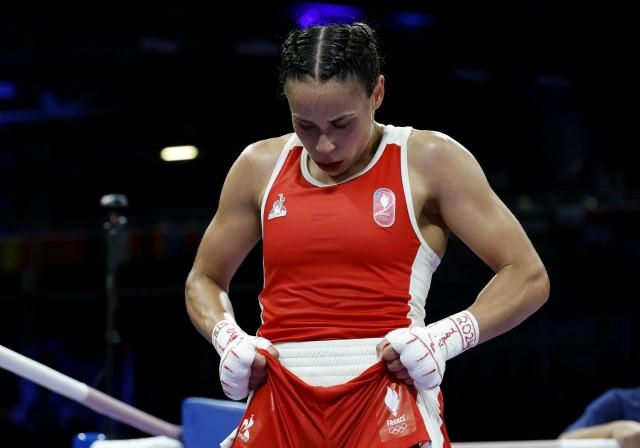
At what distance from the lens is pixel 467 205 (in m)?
1.57

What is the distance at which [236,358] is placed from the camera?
1.47m

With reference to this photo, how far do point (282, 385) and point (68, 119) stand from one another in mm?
6416

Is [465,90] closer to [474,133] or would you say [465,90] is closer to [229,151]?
[474,133]

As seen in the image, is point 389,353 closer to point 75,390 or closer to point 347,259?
point 347,259

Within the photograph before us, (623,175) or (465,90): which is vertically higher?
(465,90)

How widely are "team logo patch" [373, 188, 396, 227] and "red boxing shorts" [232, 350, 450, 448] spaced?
25 cm

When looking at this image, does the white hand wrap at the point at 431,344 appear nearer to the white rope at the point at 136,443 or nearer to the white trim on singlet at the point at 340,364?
the white trim on singlet at the point at 340,364

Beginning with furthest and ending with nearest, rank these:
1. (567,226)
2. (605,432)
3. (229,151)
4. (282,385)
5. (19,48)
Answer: (229,151) < (567,226) < (19,48) < (605,432) < (282,385)

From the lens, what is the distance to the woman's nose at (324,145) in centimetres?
152

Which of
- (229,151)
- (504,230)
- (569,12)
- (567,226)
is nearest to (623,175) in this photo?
(567,226)

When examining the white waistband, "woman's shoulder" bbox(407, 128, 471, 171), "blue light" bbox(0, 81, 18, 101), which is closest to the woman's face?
"woman's shoulder" bbox(407, 128, 471, 171)

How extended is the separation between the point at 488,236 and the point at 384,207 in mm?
197

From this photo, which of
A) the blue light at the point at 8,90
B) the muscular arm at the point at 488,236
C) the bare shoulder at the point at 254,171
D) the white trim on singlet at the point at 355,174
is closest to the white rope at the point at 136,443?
the bare shoulder at the point at 254,171

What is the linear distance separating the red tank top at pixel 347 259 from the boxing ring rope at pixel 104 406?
0.61 metres
